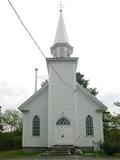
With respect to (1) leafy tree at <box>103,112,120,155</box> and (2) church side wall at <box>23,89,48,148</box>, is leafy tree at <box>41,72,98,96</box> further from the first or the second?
(2) church side wall at <box>23,89,48,148</box>

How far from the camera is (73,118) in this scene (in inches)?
964

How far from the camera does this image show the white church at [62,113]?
24.4 m

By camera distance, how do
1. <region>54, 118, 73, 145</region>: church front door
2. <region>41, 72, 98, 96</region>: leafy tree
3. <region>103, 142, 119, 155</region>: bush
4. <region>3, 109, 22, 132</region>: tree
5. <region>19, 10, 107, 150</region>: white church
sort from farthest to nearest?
<region>3, 109, 22, 132</region>: tree < <region>41, 72, 98, 96</region>: leafy tree < <region>19, 10, 107, 150</region>: white church < <region>54, 118, 73, 145</region>: church front door < <region>103, 142, 119, 155</region>: bush

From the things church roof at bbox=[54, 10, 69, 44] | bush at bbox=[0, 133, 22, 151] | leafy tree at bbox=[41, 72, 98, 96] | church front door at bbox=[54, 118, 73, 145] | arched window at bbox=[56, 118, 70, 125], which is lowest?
bush at bbox=[0, 133, 22, 151]

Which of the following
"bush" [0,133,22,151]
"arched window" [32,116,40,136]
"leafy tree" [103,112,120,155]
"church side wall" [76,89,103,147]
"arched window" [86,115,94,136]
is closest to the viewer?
"leafy tree" [103,112,120,155]

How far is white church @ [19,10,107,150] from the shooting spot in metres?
24.4

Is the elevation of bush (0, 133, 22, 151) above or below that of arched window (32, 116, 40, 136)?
below

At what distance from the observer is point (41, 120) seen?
25500 mm

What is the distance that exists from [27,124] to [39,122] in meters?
1.16

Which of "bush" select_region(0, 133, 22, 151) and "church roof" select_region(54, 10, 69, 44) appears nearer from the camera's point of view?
"church roof" select_region(54, 10, 69, 44)

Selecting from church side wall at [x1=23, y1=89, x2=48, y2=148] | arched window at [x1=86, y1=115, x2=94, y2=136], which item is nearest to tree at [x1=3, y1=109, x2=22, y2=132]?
church side wall at [x1=23, y1=89, x2=48, y2=148]

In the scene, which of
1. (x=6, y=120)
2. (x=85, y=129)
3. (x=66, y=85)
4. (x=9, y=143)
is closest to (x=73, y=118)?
(x=85, y=129)

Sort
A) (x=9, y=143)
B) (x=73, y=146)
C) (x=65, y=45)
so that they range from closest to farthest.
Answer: (x=73, y=146) → (x=65, y=45) → (x=9, y=143)

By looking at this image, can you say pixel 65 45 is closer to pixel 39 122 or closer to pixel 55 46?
pixel 55 46
